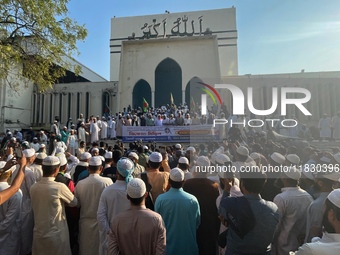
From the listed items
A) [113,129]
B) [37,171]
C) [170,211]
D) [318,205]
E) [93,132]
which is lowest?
[170,211]

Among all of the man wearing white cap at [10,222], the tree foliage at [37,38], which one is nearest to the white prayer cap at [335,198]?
the man wearing white cap at [10,222]

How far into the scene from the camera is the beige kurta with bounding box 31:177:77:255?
287 centimetres

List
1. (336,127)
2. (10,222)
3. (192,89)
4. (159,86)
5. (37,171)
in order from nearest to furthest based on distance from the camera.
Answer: (10,222) < (37,171) < (336,127) < (192,89) < (159,86)

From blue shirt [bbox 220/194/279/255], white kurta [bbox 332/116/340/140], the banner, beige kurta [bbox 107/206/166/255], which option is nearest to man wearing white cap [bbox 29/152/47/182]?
beige kurta [bbox 107/206/166/255]

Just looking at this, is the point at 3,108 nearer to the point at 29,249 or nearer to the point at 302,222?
the point at 29,249

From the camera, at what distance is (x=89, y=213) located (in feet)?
10.5

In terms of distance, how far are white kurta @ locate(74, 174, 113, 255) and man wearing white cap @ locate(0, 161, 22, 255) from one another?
27.4 inches

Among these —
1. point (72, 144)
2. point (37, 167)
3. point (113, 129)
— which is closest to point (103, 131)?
point (113, 129)

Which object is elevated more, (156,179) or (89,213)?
(156,179)

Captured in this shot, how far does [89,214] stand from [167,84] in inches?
931

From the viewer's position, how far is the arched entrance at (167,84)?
25.3 meters

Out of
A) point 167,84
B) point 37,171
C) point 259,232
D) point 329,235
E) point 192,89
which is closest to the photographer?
point 329,235

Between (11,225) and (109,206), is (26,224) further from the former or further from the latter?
(109,206)

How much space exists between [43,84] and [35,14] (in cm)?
246
